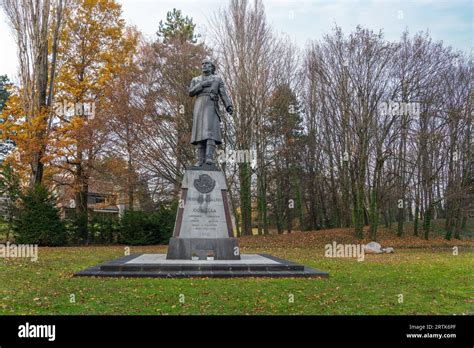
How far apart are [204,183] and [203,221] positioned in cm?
113

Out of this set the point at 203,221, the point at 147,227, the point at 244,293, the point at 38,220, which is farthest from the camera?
the point at 147,227

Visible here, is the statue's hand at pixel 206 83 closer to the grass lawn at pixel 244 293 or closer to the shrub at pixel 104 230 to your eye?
the grass lawn at pixel 244 293

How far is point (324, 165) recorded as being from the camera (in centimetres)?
3094

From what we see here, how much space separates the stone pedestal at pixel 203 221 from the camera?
1304 cm

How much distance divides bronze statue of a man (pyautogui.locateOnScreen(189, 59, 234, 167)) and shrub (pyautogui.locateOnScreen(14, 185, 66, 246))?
12093mm

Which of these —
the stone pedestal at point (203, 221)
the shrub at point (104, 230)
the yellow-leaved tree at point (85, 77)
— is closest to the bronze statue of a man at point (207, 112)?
the stone pedestal at point (203, 221)

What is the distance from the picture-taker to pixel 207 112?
46.0ft

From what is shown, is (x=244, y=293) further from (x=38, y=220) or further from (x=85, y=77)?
(x=85, y=77)

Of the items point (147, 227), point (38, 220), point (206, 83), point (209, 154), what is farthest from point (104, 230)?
point (206, 83)

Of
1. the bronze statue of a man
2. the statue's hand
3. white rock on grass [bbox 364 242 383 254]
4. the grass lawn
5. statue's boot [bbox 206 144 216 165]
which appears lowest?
white rock on grass [bbox 364 242 383 254]

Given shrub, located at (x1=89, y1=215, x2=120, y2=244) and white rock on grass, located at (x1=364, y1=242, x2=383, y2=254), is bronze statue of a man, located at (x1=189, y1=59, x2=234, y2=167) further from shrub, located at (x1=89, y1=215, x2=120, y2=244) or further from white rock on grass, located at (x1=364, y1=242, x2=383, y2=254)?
shrub, located at (x1=89, y1=215, x2=120, y2=244)

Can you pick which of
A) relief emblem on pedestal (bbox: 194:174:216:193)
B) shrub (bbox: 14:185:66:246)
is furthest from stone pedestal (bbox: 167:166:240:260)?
shrub (bbox: 14:185:66:246)

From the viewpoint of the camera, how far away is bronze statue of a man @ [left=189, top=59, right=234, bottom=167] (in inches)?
549
